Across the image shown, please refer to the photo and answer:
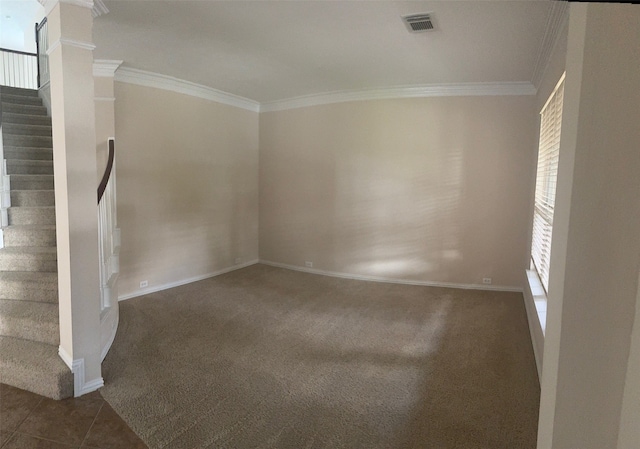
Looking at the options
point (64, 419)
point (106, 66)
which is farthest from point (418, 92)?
point (64, 419)

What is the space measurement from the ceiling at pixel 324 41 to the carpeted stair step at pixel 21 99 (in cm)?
161

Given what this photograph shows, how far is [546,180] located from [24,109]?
5854 mm

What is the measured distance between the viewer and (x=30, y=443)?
214 cm

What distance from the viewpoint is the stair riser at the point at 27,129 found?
4070 mm

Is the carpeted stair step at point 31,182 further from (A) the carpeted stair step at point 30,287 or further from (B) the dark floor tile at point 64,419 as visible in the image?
(B) the dark floor tile at point 64,419

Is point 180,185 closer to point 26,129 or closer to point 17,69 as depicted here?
point 26,129

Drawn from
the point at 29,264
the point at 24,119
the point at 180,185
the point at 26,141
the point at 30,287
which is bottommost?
the point at 30,287

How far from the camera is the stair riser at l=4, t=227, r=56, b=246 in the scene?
3.32m

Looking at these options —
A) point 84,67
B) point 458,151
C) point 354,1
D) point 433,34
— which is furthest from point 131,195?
point 458,151

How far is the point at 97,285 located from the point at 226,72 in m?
3.04

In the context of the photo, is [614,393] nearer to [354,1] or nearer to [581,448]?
[581,448]

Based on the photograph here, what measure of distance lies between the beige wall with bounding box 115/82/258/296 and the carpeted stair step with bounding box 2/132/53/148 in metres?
0.73

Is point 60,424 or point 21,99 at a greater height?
point 21,99

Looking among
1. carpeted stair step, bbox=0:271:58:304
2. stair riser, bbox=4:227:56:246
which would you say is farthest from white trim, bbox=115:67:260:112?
carpeted stair step, bbox=0:271:58:304
